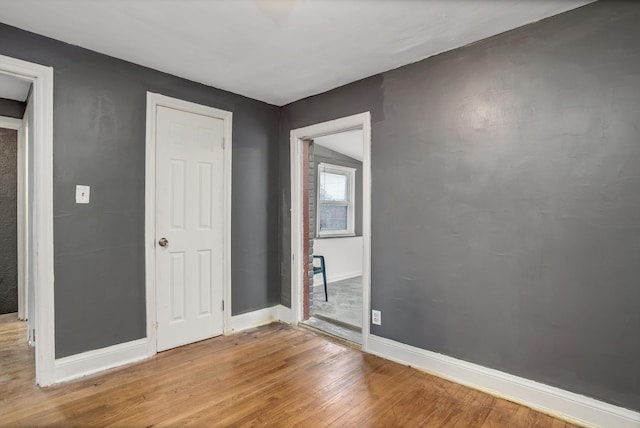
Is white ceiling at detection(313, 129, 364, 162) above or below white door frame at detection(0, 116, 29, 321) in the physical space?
above

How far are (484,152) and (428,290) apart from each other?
1084 millimetres

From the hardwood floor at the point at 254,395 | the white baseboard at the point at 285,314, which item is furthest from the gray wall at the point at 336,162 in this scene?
the hardwood floor at the point at 254,395

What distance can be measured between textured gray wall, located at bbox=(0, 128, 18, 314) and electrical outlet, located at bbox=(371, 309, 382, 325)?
407 cm

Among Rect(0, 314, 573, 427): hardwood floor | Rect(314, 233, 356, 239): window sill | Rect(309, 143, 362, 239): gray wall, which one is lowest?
Rect(0, 314, 573, 427): hardwood floor

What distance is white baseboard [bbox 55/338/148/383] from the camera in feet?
7.42

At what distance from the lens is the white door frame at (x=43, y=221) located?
2.19 m

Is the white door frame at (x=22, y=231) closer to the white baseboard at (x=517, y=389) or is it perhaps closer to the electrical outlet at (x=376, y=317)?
the electrical outlet at (x=376, y=317)

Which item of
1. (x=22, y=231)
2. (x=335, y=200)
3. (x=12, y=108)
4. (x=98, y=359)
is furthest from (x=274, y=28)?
(x=335, y=200)

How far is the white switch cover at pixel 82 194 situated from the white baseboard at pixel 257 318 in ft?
5.50

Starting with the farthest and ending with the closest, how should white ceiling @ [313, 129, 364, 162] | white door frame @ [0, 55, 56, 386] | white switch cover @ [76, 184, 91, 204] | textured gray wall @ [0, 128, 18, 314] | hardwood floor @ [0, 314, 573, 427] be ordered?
1. white ceiling @ [313, 129, 364, 162]
2. textured gray wall @ [0, 128, 18, 314]
3. white switch cover @ [76, 184, 91, 204]
4. white door frame @ [0, 55, 56, 386]
5. hardwood floor @ [0, 314, 573, 427]

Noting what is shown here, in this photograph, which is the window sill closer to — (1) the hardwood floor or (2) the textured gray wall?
(1) the hardwood floor

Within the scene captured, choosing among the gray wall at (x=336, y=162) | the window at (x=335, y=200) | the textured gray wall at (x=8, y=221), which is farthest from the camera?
the window at (x=335, y=200)

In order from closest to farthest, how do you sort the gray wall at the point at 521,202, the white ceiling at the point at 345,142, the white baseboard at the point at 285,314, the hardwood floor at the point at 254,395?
1. the gray wall at the point at 521,202
2. the hardwood floor at the point at 254,395
3. the white baseboard at the point at 285,314
4. the white ceiling at the point at 345,142

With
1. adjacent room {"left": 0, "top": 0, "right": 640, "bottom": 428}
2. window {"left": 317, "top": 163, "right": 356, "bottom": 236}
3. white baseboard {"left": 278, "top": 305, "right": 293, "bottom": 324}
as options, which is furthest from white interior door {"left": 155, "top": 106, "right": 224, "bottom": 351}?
window {"left": 317, "top": 163, "right": 356, "bottom": 236}
